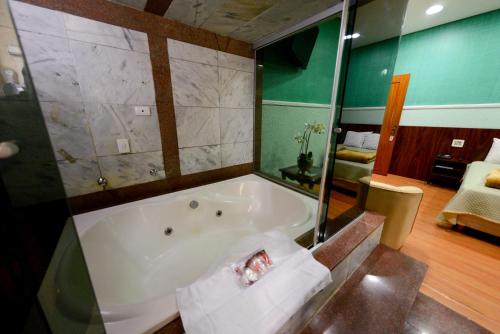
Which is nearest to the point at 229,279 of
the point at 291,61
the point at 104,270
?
the point at 104,270

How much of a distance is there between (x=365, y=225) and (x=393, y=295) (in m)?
0.41

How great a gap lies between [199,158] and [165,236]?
0.73 meters

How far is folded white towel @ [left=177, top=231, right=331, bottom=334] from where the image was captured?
0.63 meters

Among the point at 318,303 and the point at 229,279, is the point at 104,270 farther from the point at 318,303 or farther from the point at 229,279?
the point at 318,303

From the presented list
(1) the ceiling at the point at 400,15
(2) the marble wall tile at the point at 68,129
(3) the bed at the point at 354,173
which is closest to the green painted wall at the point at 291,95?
(1) the ceiling at the point at 400,15

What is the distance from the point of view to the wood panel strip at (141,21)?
102cm

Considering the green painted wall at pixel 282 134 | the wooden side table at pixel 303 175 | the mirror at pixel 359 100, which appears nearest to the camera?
the mirror at pixel 359 100

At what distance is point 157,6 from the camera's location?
1159 millimetres

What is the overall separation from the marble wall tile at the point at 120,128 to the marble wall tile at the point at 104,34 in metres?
0.38

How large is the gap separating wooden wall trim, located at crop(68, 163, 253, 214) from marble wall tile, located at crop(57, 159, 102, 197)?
0.16 feet

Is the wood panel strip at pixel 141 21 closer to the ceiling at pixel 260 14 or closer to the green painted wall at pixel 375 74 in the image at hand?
the ceiling at pixel 260 14

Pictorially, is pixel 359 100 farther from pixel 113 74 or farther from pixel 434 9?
pixel 434 9

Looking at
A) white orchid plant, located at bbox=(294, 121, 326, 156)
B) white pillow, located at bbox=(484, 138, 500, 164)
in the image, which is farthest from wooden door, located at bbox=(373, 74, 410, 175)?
white orchid plant, located at bbox=(294, 121, 326, 156)

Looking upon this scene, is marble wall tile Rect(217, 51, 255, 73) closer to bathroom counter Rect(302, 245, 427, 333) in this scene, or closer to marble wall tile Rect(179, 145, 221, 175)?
marble wall tile Rect(179, 145, 221, 175)
